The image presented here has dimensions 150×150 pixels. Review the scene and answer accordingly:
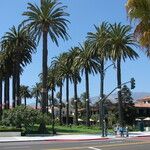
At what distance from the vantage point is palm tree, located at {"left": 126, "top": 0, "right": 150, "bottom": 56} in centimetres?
2339

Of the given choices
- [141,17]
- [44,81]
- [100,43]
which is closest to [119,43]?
[100,43]

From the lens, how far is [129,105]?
12575cm

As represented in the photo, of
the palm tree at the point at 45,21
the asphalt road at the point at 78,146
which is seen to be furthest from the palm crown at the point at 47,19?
the asphalt road at the point at 78,146

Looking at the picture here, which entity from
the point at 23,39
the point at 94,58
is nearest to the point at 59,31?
the point at 23,39

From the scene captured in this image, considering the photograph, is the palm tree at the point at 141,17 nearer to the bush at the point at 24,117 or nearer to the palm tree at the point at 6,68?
the bush at the point at 24,117

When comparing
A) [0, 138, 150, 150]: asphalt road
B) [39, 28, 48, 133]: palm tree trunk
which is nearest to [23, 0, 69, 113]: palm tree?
[39, 28, 48, 133]: palm tree trunk

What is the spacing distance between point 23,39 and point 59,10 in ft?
49.7

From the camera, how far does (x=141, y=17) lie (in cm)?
2384

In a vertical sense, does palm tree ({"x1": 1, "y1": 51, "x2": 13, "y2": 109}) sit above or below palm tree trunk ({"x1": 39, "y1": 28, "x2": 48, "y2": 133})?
above

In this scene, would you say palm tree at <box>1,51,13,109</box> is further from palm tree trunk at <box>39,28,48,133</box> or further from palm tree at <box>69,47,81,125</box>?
palm tree trunk at <box>39,28,48,133</box>

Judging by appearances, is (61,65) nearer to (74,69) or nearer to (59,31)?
(74,69)

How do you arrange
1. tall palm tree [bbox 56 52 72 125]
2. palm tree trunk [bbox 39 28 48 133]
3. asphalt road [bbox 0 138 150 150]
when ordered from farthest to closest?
tall palm tree [bbox 56 52 72 125] < palm tree trunk [bbox 39 28 48 133] < asphalt road [bbox 0 138 150 150]

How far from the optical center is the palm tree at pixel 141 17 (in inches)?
921

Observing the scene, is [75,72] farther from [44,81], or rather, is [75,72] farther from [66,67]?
[44,81]
